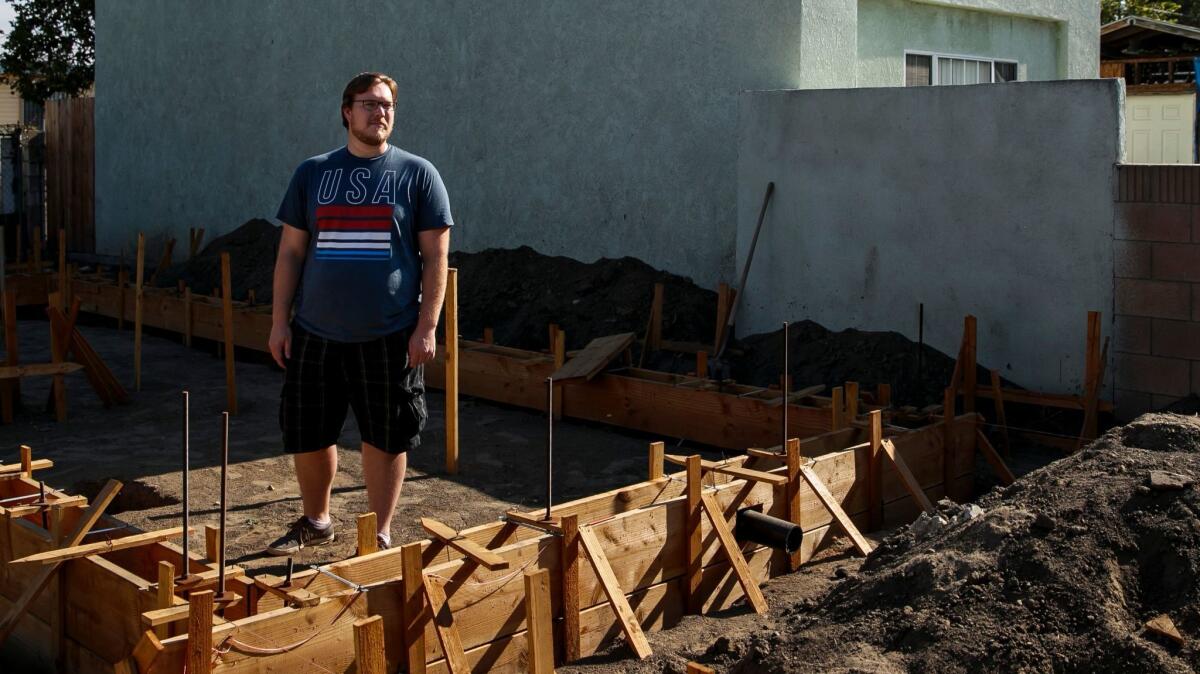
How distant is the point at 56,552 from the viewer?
15.8 ft

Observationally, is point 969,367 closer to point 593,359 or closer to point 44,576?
point 593,359

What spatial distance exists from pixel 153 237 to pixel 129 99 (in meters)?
2.12

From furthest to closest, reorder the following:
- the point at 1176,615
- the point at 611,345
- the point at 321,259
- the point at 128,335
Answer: the point at 128,335, the point at 611,345, the point at 321,259, the point at 1176,615

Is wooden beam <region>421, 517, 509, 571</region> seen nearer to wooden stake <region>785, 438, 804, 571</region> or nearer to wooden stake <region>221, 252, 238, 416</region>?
wooden stake <region>785, 438, 804, 571</region>

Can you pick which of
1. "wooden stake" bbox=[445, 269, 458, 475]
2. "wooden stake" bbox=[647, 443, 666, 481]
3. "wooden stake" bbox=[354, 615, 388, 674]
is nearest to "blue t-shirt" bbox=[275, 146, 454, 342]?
"wooden stake" bbox=[647, 443, 666, 481]

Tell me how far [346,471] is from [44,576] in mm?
3284

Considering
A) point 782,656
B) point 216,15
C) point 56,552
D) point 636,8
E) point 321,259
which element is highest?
point 216,15

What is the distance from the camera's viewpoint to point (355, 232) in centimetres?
571

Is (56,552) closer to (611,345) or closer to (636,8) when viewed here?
(611,345)

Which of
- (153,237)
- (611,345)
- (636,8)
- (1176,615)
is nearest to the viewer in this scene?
(1176,615)

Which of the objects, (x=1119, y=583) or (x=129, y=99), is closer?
(x=1119, y=583)

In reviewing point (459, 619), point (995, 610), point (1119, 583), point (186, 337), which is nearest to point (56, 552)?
point (459, 619)

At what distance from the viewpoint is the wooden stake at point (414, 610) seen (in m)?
4.68

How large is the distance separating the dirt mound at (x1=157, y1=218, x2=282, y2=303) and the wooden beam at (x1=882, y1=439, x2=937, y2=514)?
389 inches
